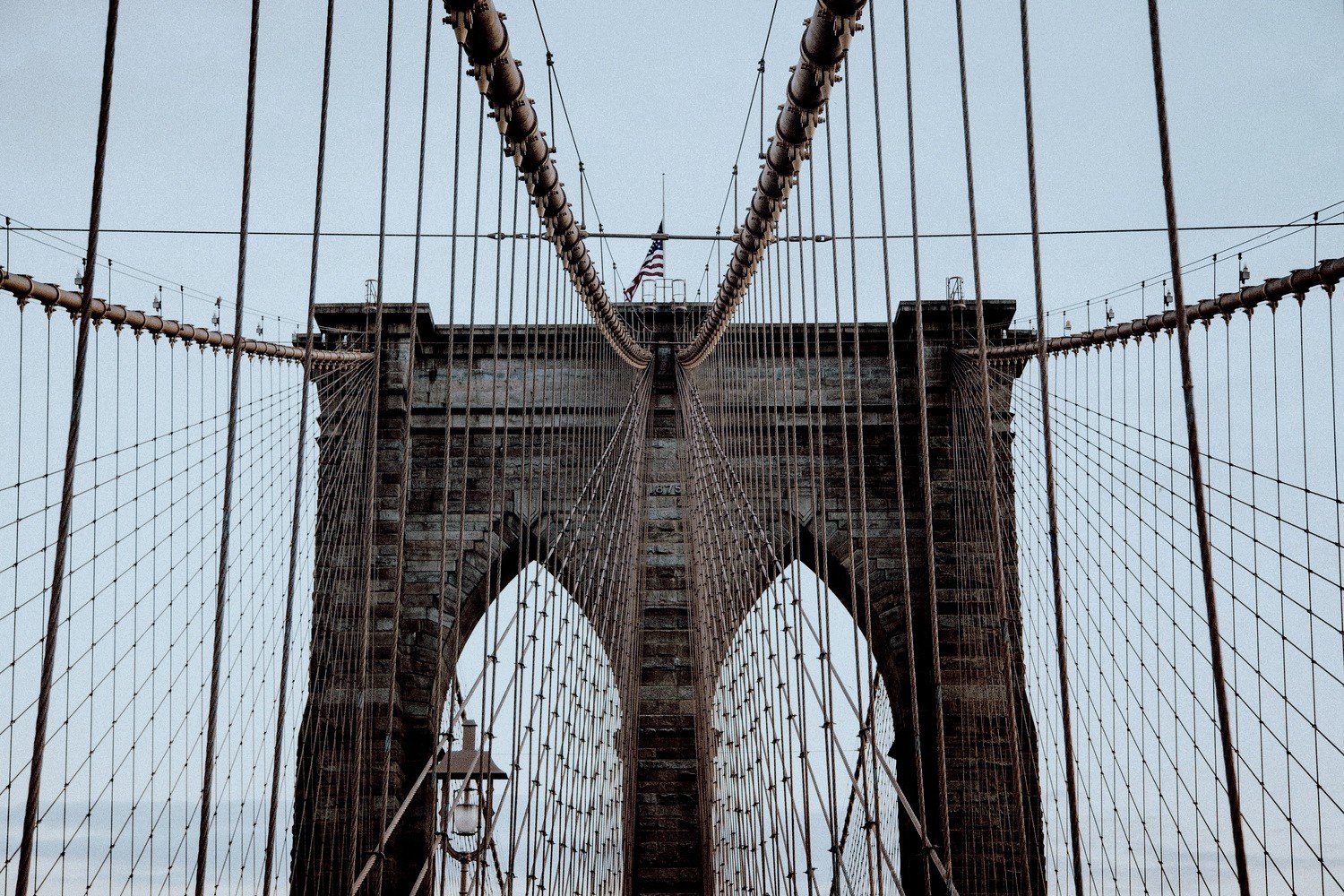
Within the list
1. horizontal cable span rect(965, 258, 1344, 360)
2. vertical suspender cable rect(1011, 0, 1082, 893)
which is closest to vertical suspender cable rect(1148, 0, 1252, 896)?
vertical suspender cable rect(1011, 0, 1082, 893)

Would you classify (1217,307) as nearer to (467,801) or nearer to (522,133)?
(522,133)

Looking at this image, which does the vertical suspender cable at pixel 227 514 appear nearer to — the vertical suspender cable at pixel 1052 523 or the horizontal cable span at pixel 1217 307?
the vertical suspender cable at pixel 1052 523

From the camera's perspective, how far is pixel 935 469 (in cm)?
1233

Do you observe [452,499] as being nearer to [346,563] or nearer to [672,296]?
[346,563]

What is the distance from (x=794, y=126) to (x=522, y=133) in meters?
1.10

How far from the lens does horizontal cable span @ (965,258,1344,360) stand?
6160 mm

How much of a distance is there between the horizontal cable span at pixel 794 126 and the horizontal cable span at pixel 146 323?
206 cm

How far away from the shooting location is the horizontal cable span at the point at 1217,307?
616 centimetres

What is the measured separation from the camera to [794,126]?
5.66 metres

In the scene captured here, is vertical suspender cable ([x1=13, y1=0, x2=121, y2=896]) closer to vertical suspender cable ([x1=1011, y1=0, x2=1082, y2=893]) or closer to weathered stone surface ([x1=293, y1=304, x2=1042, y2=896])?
vertical suspender cable ([x1=1011, y1=0, x2=1082, y2=893])

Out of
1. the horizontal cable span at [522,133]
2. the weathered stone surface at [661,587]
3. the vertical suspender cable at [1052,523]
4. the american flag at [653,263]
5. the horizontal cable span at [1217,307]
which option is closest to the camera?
the vertical suspender cable at [1052,523]

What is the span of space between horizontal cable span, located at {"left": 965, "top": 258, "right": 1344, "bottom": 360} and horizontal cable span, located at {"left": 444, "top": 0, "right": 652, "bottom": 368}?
2.22 meters

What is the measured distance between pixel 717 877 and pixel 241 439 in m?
4.45

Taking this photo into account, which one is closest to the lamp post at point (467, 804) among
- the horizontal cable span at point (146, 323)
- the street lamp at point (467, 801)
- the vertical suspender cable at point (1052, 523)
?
the street lamp at point (467, 801)
